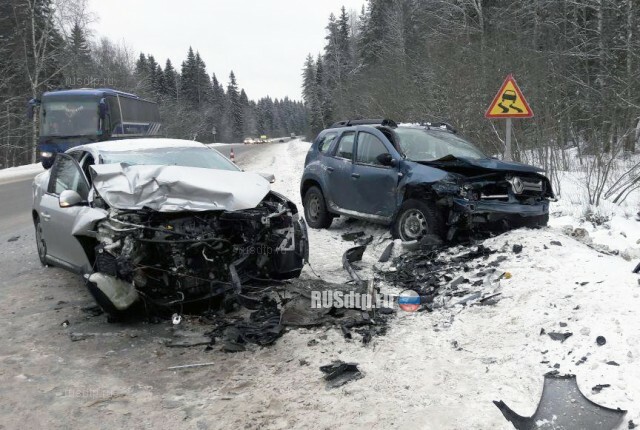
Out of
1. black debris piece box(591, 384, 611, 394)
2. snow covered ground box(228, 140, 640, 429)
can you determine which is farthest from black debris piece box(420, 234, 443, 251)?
black debris piece box(591, 384, 611, 394)

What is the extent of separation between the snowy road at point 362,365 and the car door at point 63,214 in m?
0.56

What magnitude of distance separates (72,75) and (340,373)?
50003 mm

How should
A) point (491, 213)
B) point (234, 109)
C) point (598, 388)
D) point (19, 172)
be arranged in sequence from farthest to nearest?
point (234, 109), point (19, 172), point (491, 213), point (598, 388)

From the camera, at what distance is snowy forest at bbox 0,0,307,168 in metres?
31.0

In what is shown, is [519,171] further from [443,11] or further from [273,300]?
[443,11]

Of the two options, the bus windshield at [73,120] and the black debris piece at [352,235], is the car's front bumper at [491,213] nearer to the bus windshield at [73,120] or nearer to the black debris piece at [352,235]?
the black debris piece at [352,235]

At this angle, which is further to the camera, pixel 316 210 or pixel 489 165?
pixel 316 210

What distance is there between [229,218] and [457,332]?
2304 mm

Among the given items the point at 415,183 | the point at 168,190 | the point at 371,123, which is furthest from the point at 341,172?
the point at 168,190

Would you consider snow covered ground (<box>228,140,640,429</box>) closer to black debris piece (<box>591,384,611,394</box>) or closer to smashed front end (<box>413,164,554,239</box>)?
black debris piece (<box>591,384,611,394</box>)

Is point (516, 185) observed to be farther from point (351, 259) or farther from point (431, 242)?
point (351, 259)

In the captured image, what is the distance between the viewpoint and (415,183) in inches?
260

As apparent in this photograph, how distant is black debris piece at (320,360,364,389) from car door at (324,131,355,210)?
14.8ft

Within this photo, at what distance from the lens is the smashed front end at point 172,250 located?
4.30 m
